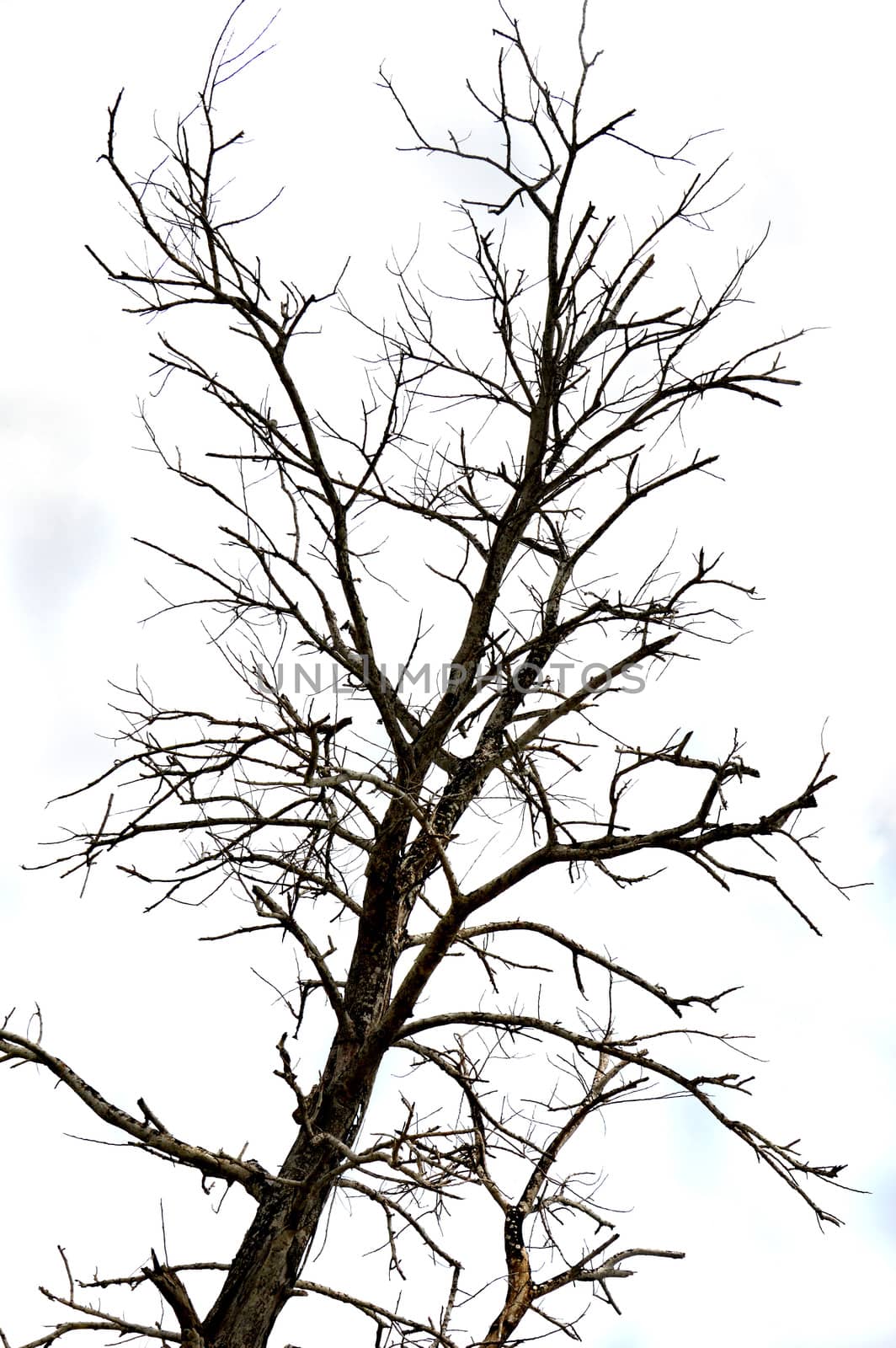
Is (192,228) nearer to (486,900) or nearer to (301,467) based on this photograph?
(301,467)

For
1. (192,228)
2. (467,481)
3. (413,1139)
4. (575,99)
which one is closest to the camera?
(413,1139)

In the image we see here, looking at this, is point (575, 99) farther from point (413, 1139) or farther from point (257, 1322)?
point (257, 1322)

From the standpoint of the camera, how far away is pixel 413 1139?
434cm

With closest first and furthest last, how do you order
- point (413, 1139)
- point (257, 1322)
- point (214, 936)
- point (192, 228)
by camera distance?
point (413, 1139) → point (257, 1322) → point (214, 936) → point (192, 228)

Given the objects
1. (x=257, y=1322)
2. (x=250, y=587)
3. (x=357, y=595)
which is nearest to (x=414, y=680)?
(x=357, y=595)

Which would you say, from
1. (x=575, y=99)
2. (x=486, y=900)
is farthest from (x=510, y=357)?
(x=486, y=900)

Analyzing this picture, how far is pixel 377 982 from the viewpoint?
5262mm

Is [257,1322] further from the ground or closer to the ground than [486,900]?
closer to the ground

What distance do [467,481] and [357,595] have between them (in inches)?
37.9

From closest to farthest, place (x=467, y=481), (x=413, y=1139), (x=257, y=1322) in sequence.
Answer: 1. (x=413, y=1139)
2. (x=257, y=1322)
3. (x=467, y=481)

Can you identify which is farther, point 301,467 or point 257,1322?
point 301,467

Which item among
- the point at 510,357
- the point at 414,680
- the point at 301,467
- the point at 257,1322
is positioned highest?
the point at 510,357

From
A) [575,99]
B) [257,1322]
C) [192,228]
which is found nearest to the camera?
[257,1322]

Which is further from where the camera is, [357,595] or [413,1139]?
[357,595]
